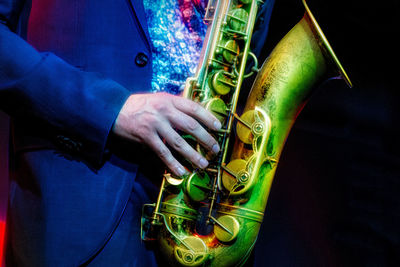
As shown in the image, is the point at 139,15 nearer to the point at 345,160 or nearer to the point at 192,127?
the point at 192,127

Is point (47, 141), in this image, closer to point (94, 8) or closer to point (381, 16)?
point (94, 8)

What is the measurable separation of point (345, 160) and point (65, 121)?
7.68 ft

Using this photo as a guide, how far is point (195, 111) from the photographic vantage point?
41.4 inches

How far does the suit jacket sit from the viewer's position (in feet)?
3.12

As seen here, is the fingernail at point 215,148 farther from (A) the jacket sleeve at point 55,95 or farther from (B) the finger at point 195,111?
(A) the jacket sleeve at point 55,95

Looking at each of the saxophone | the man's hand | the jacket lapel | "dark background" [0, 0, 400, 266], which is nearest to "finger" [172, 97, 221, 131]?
the man's hand

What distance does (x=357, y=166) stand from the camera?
9.07ft

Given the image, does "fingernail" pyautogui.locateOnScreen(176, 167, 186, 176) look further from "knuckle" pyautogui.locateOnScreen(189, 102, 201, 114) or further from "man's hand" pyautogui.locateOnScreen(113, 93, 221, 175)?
"knuckle" pyautogui.locateOnScreen(189, 102, 201, 114)

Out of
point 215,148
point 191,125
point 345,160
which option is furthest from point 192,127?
point 345,160

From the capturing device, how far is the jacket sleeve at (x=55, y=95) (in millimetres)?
941

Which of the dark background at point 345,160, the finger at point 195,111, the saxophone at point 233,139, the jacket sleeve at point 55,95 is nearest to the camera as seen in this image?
the jacket sleeve at point 55,95

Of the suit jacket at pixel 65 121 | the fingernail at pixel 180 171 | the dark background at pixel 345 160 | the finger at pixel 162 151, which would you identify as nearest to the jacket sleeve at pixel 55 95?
the suit jacket at pixel 65 121

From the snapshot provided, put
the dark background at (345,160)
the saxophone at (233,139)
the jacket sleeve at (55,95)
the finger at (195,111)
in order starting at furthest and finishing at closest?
the dark background at (345,160), the saxophone at (233,139), the finger at (195,111), the jacket sleeve at (55,95)

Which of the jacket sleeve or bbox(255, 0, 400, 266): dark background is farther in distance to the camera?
bbox(255, 0, 400, 266): dark background
